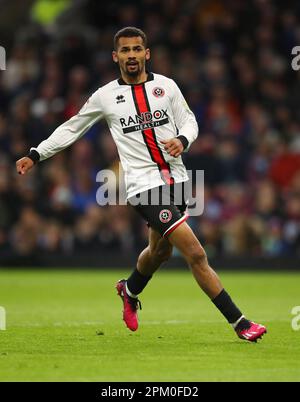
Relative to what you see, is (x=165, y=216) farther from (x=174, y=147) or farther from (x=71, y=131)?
(x=71, y=131)

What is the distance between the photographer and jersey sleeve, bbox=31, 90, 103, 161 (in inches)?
365

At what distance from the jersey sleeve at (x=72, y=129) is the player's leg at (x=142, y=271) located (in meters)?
1.03

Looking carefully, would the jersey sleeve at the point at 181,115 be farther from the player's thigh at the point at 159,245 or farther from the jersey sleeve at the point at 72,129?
the player's thigh at the point at 159,245

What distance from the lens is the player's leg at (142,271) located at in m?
9.35

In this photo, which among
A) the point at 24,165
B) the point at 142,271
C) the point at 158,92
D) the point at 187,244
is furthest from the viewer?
the point at 142,271

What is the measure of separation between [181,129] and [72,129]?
3.08ft

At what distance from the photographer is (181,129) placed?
358 inches

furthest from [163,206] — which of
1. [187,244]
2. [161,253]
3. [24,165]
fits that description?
[24,165]

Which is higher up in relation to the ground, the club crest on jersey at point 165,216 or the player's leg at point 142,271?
the club crest on jersey at point 165,216

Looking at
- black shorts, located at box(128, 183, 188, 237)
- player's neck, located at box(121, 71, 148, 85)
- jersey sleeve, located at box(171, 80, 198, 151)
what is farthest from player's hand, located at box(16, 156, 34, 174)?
jersey sleeve, located at box(171, 80, 198, 151)

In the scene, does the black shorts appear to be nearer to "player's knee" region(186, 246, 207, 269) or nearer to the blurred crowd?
"player's knee" region(186, 246, 207, 269)

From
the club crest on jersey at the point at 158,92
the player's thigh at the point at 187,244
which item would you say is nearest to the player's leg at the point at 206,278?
the player's thigh at the point at 187,244

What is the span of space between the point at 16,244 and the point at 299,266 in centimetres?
475
